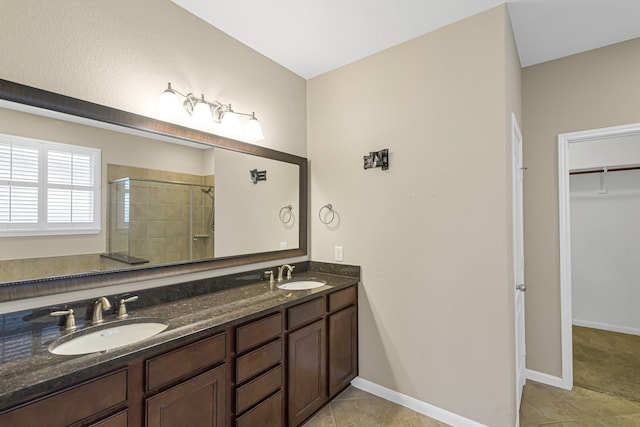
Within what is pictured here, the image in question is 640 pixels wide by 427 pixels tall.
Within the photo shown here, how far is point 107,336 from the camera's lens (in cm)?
140

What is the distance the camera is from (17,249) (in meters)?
1.29

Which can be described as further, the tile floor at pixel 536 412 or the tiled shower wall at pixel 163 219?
the tile floor at pixel 536 412

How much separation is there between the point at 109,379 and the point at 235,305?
70cm

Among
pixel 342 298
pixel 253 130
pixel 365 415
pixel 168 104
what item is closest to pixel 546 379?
pixel 365 415

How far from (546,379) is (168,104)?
3.60m

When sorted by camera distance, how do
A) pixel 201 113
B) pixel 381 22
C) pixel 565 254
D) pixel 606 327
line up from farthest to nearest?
pixel 606 327
pixel 565 254
pixel 381 22
pixel 201 113

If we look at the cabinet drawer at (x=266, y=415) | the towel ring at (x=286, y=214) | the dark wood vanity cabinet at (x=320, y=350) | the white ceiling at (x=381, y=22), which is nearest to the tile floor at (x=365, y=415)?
the dark wood vanity cabinet at (x=320, y=350)

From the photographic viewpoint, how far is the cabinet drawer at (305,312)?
73.5 inches

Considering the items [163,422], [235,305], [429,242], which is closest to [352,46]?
[429,242]

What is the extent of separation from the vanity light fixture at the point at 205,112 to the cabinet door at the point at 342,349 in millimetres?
1532

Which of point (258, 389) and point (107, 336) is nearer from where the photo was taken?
point (107, 336)

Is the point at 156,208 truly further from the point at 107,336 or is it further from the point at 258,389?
the point at 258,389

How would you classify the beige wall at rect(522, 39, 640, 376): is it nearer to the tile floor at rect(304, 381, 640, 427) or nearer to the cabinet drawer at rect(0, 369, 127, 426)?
the tile floor at rect(304, 381, 640, 427)

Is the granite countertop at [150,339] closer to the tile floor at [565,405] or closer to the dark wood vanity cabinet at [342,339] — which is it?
the dark wood vanity cabinet at [342,339]
